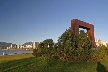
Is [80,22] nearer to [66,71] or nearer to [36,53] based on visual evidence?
[36,53]

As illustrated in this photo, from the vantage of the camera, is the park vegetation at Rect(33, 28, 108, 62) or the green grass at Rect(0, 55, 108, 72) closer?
the green grass at Rect(0, 55, 108, 72)

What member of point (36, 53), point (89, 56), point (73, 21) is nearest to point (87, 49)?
point (89, 56)

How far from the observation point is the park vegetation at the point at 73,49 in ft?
64.6

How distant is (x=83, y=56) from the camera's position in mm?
19547

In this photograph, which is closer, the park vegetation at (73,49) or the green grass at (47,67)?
the green grass at (47,67)

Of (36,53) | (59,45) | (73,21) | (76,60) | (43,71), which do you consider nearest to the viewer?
(43,71)

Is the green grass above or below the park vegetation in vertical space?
below

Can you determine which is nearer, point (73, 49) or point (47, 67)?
point (47, 67)

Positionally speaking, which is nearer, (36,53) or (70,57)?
(70,57)

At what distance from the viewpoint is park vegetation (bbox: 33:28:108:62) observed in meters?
19.7

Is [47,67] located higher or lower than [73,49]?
A: lower

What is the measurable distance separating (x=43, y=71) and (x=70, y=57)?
26.1 ft

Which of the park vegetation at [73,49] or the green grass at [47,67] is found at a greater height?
the park vegetation at [73,49]

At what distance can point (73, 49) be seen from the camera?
2005cm
